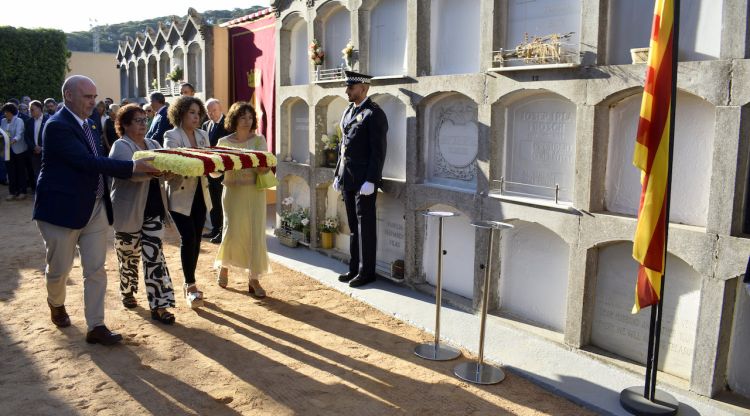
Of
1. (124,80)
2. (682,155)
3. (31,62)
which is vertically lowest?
(682,155)

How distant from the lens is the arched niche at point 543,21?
4.31m

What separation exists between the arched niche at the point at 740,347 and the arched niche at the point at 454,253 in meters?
2.18

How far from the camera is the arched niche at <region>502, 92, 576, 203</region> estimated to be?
4457 mm

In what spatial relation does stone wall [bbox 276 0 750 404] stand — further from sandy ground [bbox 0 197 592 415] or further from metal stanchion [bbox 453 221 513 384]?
sandy ground [bbox 0 197 592 415]

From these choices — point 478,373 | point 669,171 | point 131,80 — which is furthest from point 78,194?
point 131,80

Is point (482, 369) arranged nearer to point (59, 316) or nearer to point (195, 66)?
point (59, 316)

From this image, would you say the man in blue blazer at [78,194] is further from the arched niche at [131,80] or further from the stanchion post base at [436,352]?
the arched niche at [131,80]

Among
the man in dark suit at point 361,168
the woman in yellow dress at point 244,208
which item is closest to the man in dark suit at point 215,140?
the woman in yellow dress at point 244,208

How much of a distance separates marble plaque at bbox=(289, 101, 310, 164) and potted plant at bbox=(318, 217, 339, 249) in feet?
3.01

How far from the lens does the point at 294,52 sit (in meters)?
8.07

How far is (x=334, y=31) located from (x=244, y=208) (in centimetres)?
279

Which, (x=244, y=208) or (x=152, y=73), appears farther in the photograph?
(x=152, y=73)

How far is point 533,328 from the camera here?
4.80 meters

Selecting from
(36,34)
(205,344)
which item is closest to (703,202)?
(205,344)
